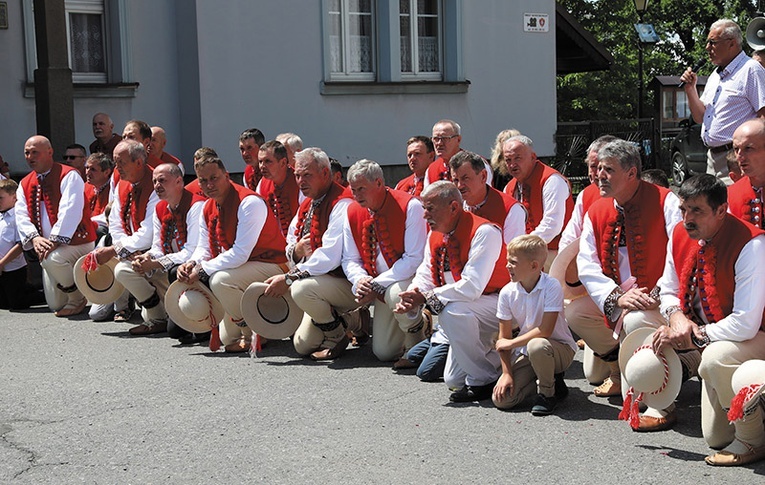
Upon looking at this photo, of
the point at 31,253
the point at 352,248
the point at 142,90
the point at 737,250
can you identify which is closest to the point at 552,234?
the point at 352,248

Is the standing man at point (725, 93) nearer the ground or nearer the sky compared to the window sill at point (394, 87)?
nearer the ground

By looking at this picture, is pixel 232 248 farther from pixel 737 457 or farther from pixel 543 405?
pixel 737 457

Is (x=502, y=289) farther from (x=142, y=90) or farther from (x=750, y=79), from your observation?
(x=142, y=90)

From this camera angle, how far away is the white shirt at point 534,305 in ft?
21.7

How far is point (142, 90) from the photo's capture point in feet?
49.3

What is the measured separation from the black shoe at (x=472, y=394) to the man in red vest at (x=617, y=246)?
67cm

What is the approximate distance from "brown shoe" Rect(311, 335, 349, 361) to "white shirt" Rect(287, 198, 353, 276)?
0.56 m

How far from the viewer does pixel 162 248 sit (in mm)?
9430

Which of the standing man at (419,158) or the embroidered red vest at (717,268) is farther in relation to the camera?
the standing man at (419,158)

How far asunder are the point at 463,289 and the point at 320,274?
162 centimetres

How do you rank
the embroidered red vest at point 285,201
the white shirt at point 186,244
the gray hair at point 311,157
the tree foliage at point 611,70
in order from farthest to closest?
the tree foliage at point 611,70 → the embroidered red vest at point 285,201 → the white shirt at point 186,244 → the gray hair at point 311,157

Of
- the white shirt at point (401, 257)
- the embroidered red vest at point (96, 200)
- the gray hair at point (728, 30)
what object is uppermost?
the gray hair at point (728, 30)

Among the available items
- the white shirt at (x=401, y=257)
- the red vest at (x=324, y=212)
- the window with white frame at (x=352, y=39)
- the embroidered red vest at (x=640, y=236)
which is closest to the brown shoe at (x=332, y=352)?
the white shirt at (x=401, y=257)

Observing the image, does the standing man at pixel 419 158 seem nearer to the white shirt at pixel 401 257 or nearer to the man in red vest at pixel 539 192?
the man in red vest at pixel 539 192
